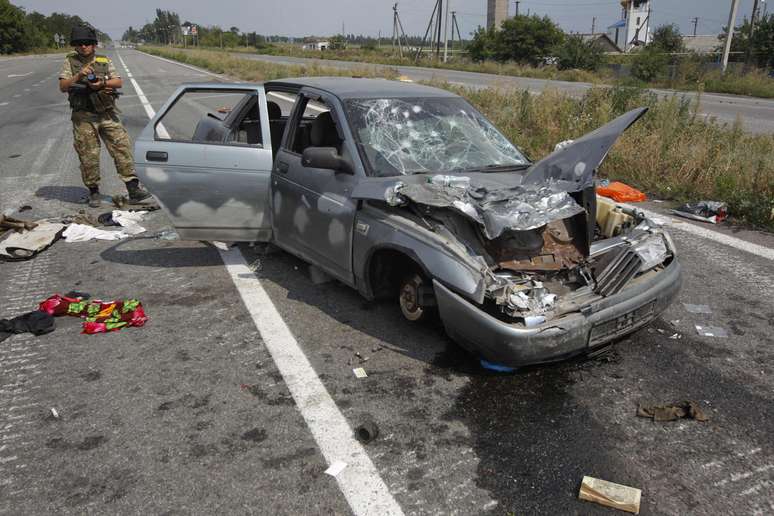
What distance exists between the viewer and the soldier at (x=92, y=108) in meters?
6.76

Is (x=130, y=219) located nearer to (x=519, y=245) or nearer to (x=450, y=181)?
(x=450, y=181)

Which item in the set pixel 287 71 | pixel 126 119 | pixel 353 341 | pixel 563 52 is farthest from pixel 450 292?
pixel 563 52

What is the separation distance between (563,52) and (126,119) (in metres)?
28.2

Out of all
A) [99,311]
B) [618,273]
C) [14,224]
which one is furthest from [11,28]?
[618,273]

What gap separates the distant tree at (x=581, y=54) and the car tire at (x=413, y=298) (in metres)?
34.3

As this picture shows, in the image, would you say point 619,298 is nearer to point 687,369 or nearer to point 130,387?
point 687,369

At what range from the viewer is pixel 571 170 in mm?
3809

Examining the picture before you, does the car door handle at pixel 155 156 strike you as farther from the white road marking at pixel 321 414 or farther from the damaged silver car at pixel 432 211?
the white road marking at pixel 321 414

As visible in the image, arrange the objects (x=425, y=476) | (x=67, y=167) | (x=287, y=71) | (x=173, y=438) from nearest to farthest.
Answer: (x=425, y=476) < (x=173, y=438) < (x=67, y=167) < (x=287, y=71)

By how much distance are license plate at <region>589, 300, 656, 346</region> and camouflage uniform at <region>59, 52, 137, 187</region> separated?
5.82 meters

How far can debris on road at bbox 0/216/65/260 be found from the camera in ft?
17.7

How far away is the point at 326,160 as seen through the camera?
13.0 ft

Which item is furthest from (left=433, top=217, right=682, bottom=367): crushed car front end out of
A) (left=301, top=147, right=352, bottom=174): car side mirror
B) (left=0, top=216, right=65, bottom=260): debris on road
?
(left=0, top=216, right=65, bottom=260): debris on road

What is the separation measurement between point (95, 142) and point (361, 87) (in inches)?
163
